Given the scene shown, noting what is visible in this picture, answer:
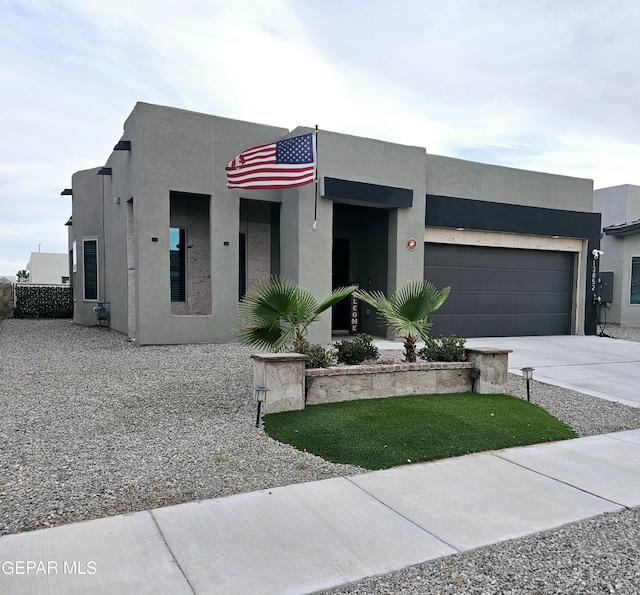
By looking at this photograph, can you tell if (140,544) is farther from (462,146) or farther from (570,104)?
(462,146)

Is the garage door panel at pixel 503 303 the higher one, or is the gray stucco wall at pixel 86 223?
the gray stucco wall at pixel 86 223

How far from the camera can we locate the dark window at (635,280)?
1909 centimetres

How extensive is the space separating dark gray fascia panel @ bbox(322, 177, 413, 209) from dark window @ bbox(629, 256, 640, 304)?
39.6ft

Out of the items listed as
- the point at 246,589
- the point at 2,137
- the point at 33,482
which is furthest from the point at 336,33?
the point at 2,137

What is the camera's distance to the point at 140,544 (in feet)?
9.63

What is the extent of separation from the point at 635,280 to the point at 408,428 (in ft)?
59.5

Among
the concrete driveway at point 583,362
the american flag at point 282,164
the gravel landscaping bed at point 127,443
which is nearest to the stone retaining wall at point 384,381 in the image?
the gravel landscaping bed at point 127,443

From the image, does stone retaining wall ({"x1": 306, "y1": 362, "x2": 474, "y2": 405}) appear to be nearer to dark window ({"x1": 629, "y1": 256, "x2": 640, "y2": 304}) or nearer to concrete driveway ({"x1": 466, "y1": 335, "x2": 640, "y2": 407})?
concrete driveway ({"x1": 466, "y1": 335, "x2": 640, "y2": 407})

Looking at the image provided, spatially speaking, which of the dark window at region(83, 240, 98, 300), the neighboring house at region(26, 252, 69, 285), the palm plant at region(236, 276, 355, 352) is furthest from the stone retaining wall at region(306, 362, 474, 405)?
the neighboring house at region(26, 252, 69, 285)

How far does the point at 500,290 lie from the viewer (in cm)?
1427

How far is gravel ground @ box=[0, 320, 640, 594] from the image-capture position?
9.12 ft

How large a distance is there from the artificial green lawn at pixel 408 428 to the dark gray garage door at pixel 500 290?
745 centimetres

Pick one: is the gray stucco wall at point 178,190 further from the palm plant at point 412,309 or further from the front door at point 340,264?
the palm plant at point 412,309

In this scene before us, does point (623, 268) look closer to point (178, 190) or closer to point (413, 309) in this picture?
point (413, 309)
